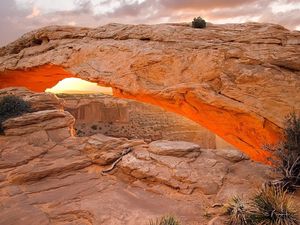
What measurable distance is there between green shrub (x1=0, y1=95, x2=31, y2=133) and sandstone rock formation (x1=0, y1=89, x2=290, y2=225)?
0.75 metres

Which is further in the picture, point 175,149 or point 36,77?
point 36,77

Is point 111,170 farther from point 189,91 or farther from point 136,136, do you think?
point 136,136

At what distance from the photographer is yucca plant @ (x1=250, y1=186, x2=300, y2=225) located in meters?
5.27

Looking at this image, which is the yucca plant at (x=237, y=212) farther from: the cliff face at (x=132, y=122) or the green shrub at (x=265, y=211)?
the cliff face at (x=132, y=122)

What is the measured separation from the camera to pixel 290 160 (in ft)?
23.7

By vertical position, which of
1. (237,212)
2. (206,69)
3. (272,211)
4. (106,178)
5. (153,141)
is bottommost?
(106,178)

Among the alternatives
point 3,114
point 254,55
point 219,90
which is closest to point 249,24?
point 254,55

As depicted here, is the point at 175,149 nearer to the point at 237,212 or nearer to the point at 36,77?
the point at 237,212

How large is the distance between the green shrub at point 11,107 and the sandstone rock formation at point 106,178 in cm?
75

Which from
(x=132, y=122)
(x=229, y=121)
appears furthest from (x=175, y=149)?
(x=132, y=122)

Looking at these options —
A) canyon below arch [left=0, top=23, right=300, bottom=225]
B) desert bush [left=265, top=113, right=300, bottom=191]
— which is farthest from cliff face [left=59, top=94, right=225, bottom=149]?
desert bush [left=265, top=113, right=300, bottom=191]

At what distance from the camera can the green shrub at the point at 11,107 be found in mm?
10914

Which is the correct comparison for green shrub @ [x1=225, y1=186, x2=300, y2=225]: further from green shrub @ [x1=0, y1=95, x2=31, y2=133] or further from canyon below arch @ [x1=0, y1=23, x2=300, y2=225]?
green shrub @ [x1=0, y1=95, x2=31, y2=133]

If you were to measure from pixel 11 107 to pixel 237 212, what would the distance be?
9.32m
